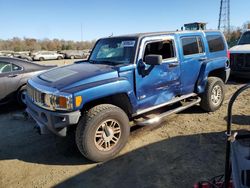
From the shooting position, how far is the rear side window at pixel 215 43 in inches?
231

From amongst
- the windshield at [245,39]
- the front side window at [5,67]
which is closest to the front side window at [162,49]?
the front side window at [5,67]

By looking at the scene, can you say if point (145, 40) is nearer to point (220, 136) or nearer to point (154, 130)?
point (154, 130)

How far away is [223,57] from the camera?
6137mm

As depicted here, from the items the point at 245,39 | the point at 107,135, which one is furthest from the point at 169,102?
the point at 245,39

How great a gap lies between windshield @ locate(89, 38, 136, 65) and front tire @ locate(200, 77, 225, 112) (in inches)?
87.0

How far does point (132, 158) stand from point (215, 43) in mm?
3631

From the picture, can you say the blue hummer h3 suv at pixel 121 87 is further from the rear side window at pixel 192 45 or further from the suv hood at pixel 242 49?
the suv hood at pixel 242 49

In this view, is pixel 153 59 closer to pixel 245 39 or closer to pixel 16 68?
pixel 16 68

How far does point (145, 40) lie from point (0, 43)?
69.7m

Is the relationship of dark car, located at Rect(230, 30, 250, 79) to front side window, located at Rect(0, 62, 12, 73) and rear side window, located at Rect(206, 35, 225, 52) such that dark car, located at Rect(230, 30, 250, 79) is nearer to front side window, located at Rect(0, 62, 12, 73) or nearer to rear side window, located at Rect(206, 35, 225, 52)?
rear side window, located at Rect(206, 35, 225, 52)

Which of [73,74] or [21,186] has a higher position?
[73,74]

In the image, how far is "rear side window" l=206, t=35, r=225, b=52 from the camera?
587cm

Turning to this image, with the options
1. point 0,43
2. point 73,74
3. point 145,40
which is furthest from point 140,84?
point 0,43

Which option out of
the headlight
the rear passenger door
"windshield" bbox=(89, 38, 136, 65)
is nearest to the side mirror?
"windshield" bbox=(89, 38, 136, 65)
